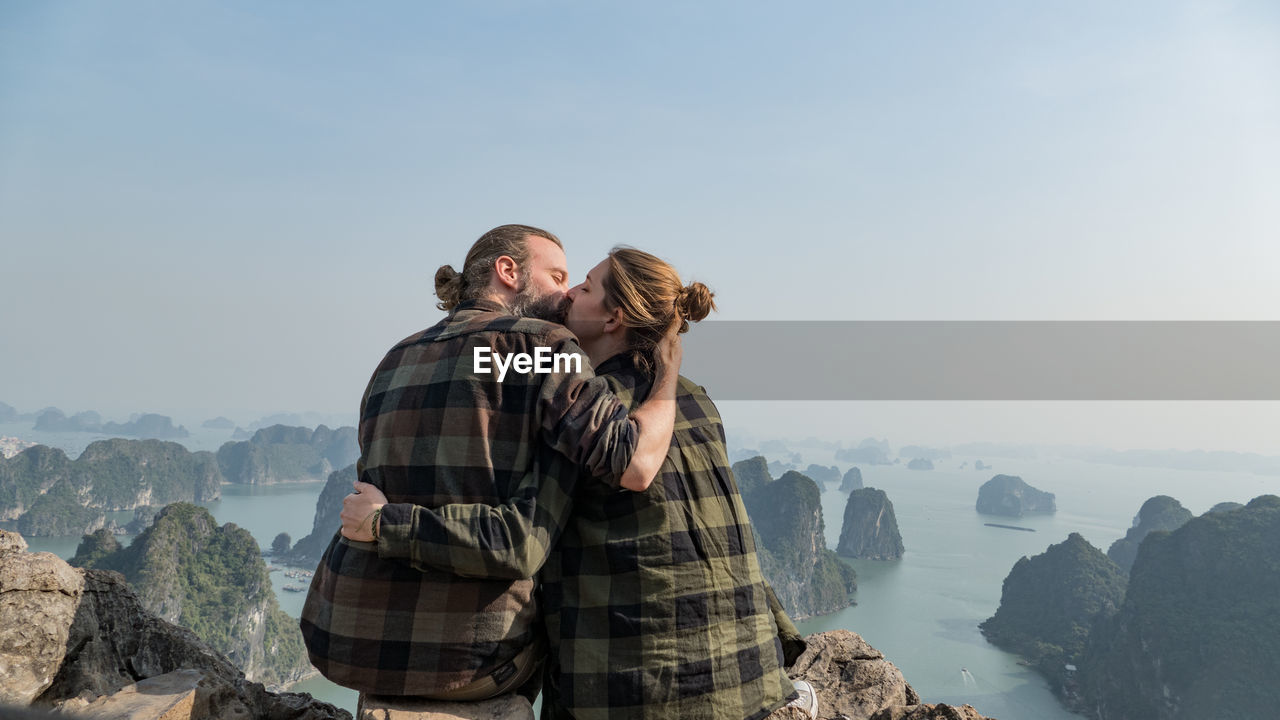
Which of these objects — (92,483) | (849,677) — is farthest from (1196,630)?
(92,483)

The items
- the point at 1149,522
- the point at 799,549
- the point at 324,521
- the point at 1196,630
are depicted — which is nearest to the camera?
the point at 1196,630

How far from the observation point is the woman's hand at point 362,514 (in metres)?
1.29

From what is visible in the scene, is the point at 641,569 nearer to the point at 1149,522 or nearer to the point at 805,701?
the point at 805,701

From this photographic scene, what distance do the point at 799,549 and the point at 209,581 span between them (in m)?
40.4

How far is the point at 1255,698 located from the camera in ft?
117

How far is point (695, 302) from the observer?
1523mm

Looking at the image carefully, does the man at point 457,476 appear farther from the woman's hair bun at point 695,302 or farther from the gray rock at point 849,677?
the gray rock at point 849,677

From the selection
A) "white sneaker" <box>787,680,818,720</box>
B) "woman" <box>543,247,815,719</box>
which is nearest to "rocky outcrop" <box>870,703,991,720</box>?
"white sneaker" <box>787,680,818,720</box>

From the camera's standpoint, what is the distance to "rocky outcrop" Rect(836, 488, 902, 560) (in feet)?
226

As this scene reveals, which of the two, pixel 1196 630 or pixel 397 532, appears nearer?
pixel 397 532

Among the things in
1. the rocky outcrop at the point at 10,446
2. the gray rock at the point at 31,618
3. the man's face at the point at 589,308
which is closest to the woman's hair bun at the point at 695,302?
the man's face at the point at 589,308

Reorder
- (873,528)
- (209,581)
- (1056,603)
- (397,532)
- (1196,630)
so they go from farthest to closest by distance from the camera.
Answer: (873,528) → (1056,603) → (209,581) → (1196,630) → (397,532)

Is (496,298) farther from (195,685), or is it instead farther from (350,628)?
(195,685)

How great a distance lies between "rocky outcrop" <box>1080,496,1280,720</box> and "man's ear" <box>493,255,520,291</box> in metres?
47.3
